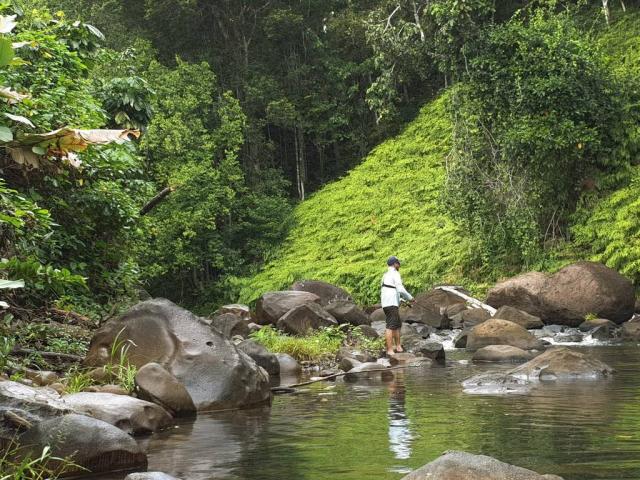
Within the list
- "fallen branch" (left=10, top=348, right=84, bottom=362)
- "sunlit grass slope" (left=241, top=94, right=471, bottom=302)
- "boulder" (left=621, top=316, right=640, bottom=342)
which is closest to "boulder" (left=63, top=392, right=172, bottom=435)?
"fallen branch" (left=10, top=348, right=84, bottom=362)

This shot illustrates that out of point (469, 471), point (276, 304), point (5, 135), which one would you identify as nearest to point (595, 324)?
point (276, 304)

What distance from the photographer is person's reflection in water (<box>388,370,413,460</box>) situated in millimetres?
7811

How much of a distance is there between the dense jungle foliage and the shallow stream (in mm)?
2285

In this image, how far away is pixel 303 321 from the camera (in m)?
19.9

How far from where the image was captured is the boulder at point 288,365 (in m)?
15.4

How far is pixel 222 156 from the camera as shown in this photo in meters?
40.9

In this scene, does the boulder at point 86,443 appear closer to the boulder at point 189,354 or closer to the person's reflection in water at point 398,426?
the person's reflection in water at point 398,426

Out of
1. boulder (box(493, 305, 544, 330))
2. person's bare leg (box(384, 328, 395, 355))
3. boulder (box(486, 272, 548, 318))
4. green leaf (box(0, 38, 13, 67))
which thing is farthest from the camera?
boulder (box(486, 272, 548, 318))

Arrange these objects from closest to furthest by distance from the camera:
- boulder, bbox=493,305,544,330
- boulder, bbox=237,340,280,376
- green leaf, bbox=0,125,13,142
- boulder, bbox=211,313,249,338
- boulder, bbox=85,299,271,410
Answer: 1. green leaf, bbox=0,125,13,142
2. boulder, bbox=85,299,271,410
3. boulder, bbox=237,340,280,376
4. boulder, bbox=211,313,249,338
5. boulder, bbox=493,305,544,330

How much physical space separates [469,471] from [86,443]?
128 inches

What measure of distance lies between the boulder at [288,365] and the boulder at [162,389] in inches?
203

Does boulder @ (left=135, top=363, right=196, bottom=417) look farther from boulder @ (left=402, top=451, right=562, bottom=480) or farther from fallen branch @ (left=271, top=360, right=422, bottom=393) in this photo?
boulder @ (left=402, top=451, right=562, bottom=480)

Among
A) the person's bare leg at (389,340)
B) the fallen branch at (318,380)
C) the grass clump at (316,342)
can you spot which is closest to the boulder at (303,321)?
the grass clump at (316,342)

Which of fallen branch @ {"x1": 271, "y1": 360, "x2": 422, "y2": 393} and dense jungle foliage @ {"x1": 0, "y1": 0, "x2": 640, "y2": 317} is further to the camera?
dense jungle foliage @ {"x1": 0, "y1": 0, "x2": 640, "y2": 317}
